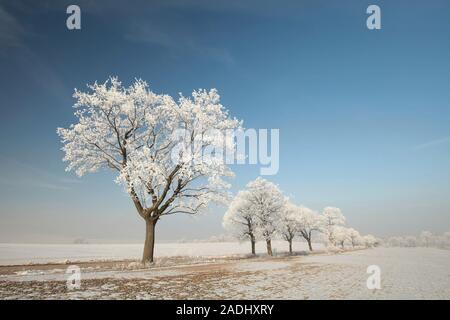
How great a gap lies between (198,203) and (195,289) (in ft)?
49.6

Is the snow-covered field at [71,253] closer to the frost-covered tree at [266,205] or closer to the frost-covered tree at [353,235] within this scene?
the frost-covered tree at [266,205]

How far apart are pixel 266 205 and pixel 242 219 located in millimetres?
5967

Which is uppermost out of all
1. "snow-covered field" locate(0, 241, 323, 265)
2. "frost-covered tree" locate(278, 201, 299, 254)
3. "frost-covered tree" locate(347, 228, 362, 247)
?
"frost-covered tree" locate(278, 201, 299, 254)

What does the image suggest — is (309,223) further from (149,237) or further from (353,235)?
(353,235)

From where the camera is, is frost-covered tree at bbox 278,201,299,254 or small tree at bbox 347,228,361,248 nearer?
frost-covered tree at bbox 278,201,299,254

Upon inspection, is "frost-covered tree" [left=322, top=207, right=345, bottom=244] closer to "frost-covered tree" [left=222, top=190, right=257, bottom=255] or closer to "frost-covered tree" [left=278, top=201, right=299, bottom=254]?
"frost-covered tree" [left=278, top=201, right=299, bottom=254]

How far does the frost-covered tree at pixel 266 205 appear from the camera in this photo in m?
52.3

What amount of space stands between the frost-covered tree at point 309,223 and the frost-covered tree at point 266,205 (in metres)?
28.4

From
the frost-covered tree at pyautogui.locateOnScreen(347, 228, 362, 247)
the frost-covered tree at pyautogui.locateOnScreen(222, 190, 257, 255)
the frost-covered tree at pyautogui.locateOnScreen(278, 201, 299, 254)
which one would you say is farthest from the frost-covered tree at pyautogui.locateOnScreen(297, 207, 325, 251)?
the frost-covered tree at pyautogui.locateOnScreen(347, 228, 362, 247)

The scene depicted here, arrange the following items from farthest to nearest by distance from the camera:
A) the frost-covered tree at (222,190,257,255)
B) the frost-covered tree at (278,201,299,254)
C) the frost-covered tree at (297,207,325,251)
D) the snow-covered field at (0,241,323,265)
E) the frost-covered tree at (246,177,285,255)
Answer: the frost-covered tree at (297,207,325,251)
the frost-covered tree at (278,201,299,254)
the frost-covered tree at (222,190,257,255)
the frost-covered tree at (246,177,285,255)
the snow-covered field at (0,241,323,265)

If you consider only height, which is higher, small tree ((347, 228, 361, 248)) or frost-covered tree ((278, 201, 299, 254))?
frost-covered tree ((278, 201, 299, 254))

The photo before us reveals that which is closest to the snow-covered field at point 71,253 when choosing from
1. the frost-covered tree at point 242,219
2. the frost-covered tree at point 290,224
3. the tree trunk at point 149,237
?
the frost-covered tree at point 242,219

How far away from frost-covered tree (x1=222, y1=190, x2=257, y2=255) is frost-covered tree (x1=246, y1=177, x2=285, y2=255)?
1.07 m

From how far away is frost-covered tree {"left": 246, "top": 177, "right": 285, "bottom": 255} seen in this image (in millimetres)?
52281
